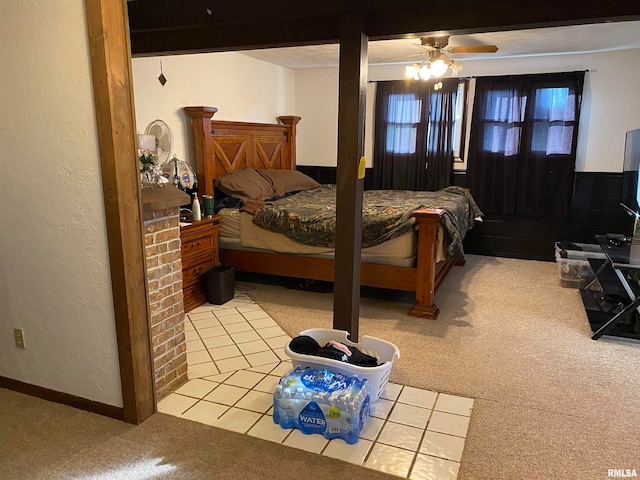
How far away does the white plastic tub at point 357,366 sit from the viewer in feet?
7.54

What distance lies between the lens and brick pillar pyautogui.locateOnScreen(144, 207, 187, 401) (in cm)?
241

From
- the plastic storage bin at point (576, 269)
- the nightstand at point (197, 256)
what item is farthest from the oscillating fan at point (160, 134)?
the plastic storage bin at point (576, 269)

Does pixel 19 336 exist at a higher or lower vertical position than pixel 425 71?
lower

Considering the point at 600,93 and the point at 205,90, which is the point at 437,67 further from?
the point at 600,93

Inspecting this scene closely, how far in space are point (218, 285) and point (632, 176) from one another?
3.66m

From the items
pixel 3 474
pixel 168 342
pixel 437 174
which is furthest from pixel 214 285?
pixel 437 174

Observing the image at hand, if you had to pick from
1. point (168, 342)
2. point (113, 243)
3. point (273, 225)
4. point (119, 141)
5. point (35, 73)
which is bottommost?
point (168, 342)

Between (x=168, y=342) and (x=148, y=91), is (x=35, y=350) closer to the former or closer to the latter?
(x=168, y=342)

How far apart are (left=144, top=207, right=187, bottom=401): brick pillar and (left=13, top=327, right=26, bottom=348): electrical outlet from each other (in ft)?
2.20

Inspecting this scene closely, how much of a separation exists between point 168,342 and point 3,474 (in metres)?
0.88

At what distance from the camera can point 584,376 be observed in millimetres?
2795

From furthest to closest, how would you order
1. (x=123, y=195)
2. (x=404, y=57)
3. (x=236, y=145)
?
(x=404, y=57) → (x=236, y=145) → (x=123, y=195)

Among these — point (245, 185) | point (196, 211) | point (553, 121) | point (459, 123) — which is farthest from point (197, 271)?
point (553, 121)

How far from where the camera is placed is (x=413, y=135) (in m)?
5.99
